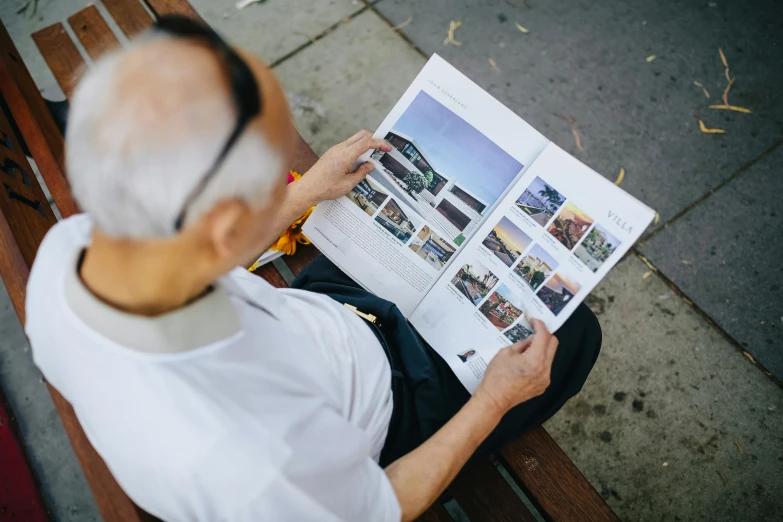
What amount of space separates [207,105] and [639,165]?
6.00ft

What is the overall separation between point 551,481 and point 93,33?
1.84m

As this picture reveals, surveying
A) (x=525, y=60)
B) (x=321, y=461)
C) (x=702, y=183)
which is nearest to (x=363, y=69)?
(x=525, y=60)

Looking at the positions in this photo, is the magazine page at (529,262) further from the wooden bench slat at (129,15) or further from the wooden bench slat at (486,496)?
the wooden bench slat at (129,15)

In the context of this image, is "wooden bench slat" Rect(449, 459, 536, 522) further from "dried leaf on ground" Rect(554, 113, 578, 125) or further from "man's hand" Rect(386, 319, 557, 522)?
"dried leaf on ground" Rect(554, 113, 578, 125)

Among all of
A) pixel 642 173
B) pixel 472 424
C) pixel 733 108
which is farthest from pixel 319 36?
pixel 472 424

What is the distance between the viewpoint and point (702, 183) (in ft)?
6.20

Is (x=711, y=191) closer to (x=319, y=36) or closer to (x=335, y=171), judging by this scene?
(x=335, y=171)

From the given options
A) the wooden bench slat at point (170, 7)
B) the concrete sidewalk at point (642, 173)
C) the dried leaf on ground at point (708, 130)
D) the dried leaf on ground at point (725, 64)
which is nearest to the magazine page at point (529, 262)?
the concrete sidewalk at point (642, 173)

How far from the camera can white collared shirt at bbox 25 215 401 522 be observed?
1.97 ft

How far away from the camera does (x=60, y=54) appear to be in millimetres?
1608

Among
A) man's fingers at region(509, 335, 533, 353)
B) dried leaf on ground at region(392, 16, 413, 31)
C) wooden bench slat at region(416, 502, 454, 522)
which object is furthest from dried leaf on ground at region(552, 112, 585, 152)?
wooden bench slat at region(416, 502, 454, 522)

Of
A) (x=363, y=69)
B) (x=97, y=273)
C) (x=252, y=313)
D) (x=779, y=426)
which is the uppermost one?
(x=97, y=273)

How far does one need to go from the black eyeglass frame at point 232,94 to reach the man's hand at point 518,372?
2.22 feet

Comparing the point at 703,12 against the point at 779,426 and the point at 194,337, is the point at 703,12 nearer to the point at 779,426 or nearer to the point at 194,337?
the point at 779,426
